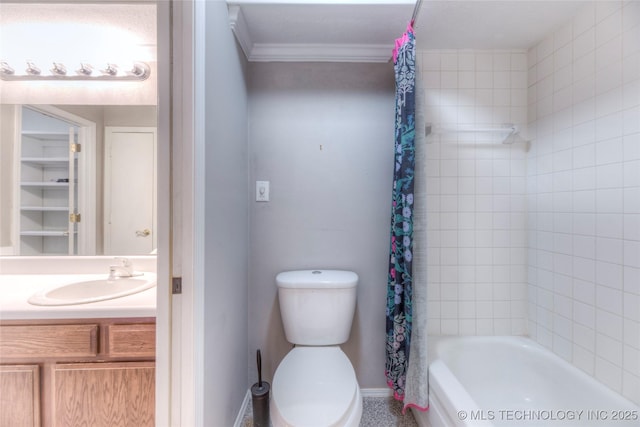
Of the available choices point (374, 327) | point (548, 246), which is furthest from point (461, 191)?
point (374, 327)

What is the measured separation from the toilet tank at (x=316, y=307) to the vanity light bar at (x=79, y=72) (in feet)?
Result: 4.35

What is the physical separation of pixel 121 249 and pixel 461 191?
1947 millimetres

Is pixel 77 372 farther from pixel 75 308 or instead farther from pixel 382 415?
pixel 382 415

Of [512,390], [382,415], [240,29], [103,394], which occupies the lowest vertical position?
[382,415]

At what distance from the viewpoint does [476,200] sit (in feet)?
5.09

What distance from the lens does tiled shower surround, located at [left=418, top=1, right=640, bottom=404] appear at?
41.9 inches

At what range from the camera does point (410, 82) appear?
1147 mm

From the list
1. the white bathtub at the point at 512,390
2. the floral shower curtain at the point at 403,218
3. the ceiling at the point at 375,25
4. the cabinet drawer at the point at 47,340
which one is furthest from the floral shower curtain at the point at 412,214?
the cabinet drawer at the point at 47,340

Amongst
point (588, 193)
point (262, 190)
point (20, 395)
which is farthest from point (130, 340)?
point (588, 193)

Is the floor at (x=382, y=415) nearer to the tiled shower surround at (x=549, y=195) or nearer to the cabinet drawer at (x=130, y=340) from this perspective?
the tiled shower surround at (x=549, y=195)

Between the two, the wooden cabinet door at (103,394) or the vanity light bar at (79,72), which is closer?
the wooden cabinet door at (103,394)

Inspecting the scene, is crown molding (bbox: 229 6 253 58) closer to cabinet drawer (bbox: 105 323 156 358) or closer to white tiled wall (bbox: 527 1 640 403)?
cabinet drawer (bbox: 105 323 156 358)

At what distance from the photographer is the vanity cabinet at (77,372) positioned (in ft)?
3.15

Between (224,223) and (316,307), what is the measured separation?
2.09ft
